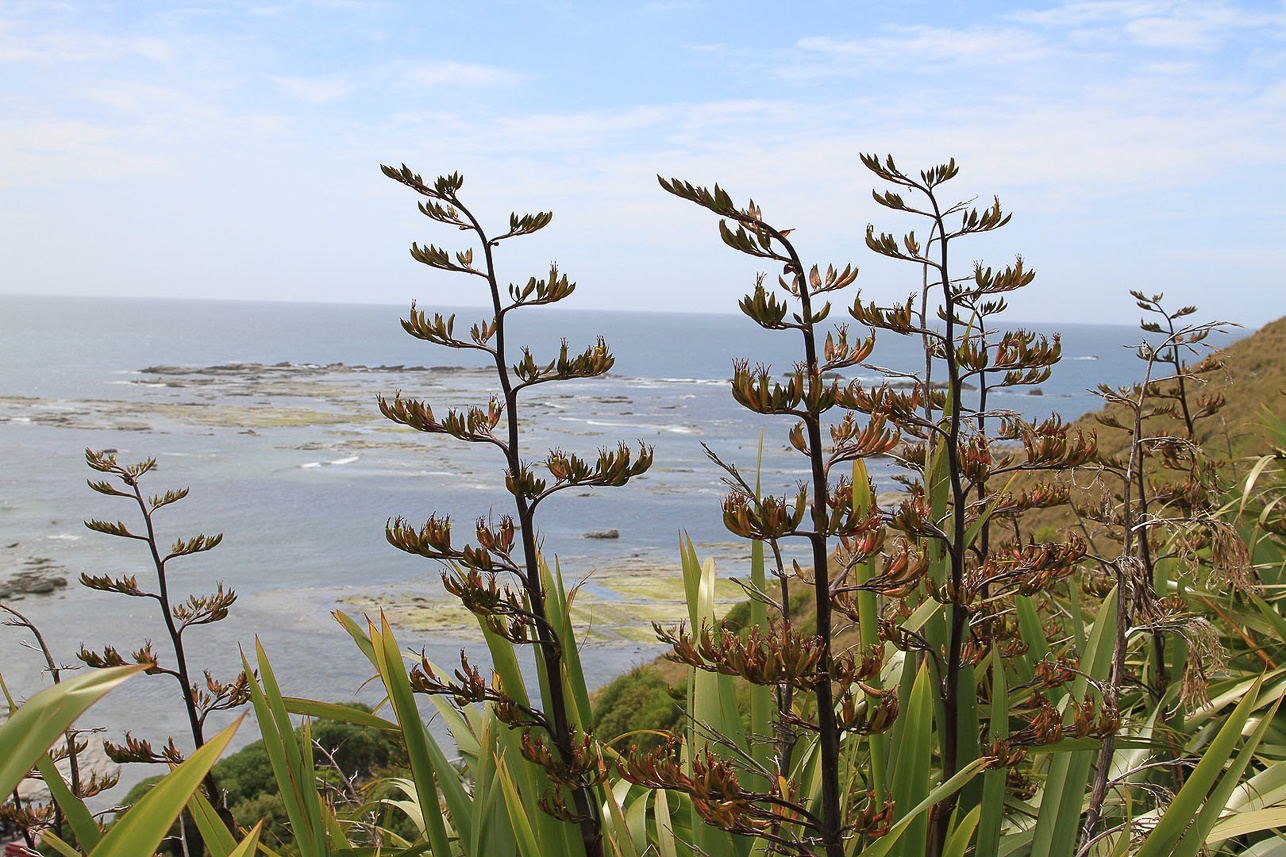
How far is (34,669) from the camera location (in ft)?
66.9

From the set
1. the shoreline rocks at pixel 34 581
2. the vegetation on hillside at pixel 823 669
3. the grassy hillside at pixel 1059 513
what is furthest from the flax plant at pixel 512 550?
the shoreline rocks at pixel 34 581

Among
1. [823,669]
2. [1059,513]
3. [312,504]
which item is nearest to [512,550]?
[823,669]

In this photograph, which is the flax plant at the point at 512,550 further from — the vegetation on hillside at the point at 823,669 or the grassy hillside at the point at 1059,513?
the grassy hillside at the point at 1059,513

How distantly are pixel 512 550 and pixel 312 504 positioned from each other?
134ft

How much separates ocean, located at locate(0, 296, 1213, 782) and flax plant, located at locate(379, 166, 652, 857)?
17cm

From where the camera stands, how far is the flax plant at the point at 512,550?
1.88 m

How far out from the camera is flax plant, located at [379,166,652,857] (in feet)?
6.16

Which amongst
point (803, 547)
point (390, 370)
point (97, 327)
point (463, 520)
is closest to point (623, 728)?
point (803, 547)

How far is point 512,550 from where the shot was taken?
6.68 ft

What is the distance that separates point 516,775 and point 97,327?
227 m

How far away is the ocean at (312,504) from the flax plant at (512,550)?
172 millimetres

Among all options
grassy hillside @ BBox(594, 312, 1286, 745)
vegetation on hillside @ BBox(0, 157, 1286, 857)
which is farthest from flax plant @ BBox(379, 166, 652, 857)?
grassy hillside @ BBox(594, 312, 1286, 745)

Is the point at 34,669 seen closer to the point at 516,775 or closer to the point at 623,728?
the point at 623,728

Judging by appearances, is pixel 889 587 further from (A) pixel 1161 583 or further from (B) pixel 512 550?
(A) pixel 1161 583
